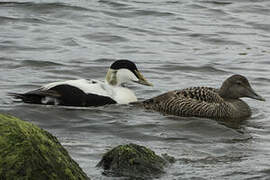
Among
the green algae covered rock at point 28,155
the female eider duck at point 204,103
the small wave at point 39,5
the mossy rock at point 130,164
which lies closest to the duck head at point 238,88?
the female eider duck at point 204,103

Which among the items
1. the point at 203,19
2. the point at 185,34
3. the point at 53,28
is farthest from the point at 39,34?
the point at 203,19

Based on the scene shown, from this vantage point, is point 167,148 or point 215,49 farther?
point 215,49

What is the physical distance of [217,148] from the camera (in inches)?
336

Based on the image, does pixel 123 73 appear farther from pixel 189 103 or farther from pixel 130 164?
pixel 130 164

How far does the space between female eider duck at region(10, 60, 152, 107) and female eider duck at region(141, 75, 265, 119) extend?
44 centimetres

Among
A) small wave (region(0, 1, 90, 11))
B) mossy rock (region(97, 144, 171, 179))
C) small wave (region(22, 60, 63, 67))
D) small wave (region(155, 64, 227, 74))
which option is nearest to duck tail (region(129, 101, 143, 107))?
small wave (region(155, 64, 227, 74))

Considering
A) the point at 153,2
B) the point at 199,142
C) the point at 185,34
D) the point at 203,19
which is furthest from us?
the point at 153,2

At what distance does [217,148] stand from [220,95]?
2.72m

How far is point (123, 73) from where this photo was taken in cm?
1114

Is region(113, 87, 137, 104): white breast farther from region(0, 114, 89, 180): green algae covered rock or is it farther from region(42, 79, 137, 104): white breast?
region(0, 114, 89, 180): green algae covered rock

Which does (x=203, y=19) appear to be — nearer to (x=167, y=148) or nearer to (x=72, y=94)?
(x=72, y=94)

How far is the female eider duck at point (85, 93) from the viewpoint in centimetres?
1052

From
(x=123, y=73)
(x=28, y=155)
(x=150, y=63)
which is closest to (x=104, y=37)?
(x=150, y=63)

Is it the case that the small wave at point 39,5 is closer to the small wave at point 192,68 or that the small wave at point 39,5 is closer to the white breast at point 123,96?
the small wave at point 192,68
